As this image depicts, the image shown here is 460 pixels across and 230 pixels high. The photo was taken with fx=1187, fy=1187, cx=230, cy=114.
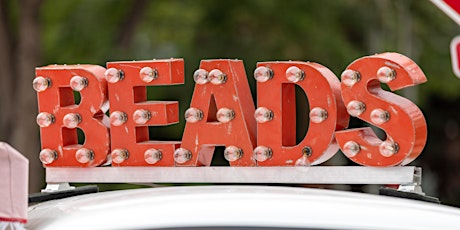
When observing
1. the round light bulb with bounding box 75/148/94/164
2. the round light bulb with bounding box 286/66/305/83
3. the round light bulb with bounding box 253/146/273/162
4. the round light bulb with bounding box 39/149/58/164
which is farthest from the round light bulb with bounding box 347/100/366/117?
the round light bulb with bounding box 39/149/58/164

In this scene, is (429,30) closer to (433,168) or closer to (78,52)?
(78,52)

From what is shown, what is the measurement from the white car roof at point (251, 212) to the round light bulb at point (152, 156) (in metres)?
0.88

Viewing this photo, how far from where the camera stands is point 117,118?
483 centimetres

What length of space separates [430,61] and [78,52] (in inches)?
253

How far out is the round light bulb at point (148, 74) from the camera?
4.84 meters


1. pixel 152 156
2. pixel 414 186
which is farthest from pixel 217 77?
pixel 414 186

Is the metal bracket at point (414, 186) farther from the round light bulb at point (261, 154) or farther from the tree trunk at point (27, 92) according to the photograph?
the tree trunk at point (27, 92)

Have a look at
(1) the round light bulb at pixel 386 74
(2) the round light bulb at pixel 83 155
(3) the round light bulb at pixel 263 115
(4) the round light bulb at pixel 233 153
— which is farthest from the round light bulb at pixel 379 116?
(2) the round light bulb at pixel 83 155

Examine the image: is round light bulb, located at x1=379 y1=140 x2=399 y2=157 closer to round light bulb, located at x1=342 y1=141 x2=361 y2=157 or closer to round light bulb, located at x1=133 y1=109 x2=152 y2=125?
round light bulb, located at x1=342 y1=141 x2=361 y2=157

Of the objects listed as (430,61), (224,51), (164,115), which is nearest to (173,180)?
(164,115)

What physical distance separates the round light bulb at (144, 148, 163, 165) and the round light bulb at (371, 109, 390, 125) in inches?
33.7

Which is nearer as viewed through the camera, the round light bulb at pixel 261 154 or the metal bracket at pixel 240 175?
the metal bracket at pixel 240 175

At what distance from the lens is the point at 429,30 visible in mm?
19578

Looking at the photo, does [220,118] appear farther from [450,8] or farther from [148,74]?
[450,8]
